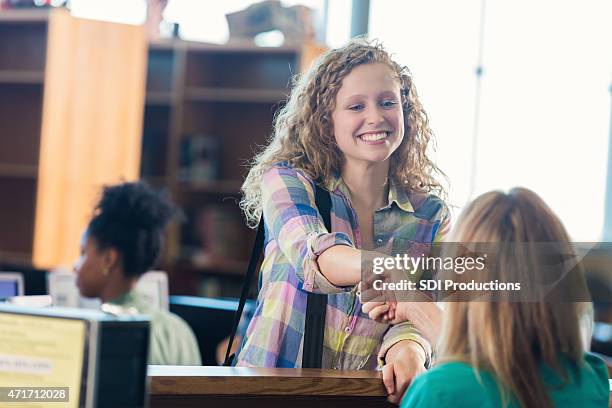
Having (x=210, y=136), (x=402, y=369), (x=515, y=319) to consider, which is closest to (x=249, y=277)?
(x=402, y=369)

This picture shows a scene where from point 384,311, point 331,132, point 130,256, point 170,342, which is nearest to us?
point 384,311

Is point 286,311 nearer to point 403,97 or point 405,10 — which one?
point 403,97

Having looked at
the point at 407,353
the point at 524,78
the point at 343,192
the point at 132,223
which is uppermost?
the point at 524,78

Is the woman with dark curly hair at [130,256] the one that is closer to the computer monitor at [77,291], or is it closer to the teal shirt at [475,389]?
the computer monitor at [77,291]

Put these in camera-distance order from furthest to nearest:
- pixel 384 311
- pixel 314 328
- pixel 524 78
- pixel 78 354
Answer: pixel 524 78, pixel 314 328, pixel 384 311, pixel 78 354

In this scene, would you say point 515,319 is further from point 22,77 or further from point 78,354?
point 22,77

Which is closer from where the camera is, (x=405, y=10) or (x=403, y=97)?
(x=403, y=97)

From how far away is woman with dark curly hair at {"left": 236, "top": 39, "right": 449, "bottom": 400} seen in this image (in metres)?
1.66

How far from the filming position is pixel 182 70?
214 inches

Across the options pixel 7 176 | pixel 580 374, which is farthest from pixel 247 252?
pixel 580 374

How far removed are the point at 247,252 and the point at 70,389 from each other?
4517mm

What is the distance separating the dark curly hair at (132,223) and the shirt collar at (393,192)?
1.58 metres

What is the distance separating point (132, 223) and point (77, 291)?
30cm

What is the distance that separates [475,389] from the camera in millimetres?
1221
